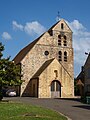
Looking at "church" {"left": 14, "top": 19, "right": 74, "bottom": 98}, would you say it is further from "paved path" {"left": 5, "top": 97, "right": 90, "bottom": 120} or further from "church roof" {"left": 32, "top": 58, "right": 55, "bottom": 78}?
"paved path" {"left": 5, "top": 97, "right": 90, "bottom": 120}

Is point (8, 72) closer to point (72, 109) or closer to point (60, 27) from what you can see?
point (72, 109)

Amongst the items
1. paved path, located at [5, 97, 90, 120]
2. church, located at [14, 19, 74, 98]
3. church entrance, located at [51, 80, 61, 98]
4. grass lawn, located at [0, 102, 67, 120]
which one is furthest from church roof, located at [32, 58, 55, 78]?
grass lawn, located at [0, 102, 67, 120]

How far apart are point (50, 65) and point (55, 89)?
4.50 m

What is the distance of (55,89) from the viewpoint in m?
48.3

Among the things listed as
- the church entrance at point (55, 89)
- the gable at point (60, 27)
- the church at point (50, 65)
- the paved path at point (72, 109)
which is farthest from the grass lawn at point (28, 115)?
the gable at point (60, 27)

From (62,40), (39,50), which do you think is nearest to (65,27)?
(62,40)

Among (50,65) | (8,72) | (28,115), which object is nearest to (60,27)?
(50,65)

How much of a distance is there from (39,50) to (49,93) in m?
8.71

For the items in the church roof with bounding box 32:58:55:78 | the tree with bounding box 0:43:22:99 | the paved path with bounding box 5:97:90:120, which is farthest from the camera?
the church roof with bounding box 32:58:55:78

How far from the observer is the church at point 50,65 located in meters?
47.2

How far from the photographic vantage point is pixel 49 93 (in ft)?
155

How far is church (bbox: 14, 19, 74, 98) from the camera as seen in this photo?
4722 cm

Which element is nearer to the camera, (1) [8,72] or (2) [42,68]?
(1) [8,72]

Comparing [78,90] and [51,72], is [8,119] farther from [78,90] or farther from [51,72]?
[78,90]
